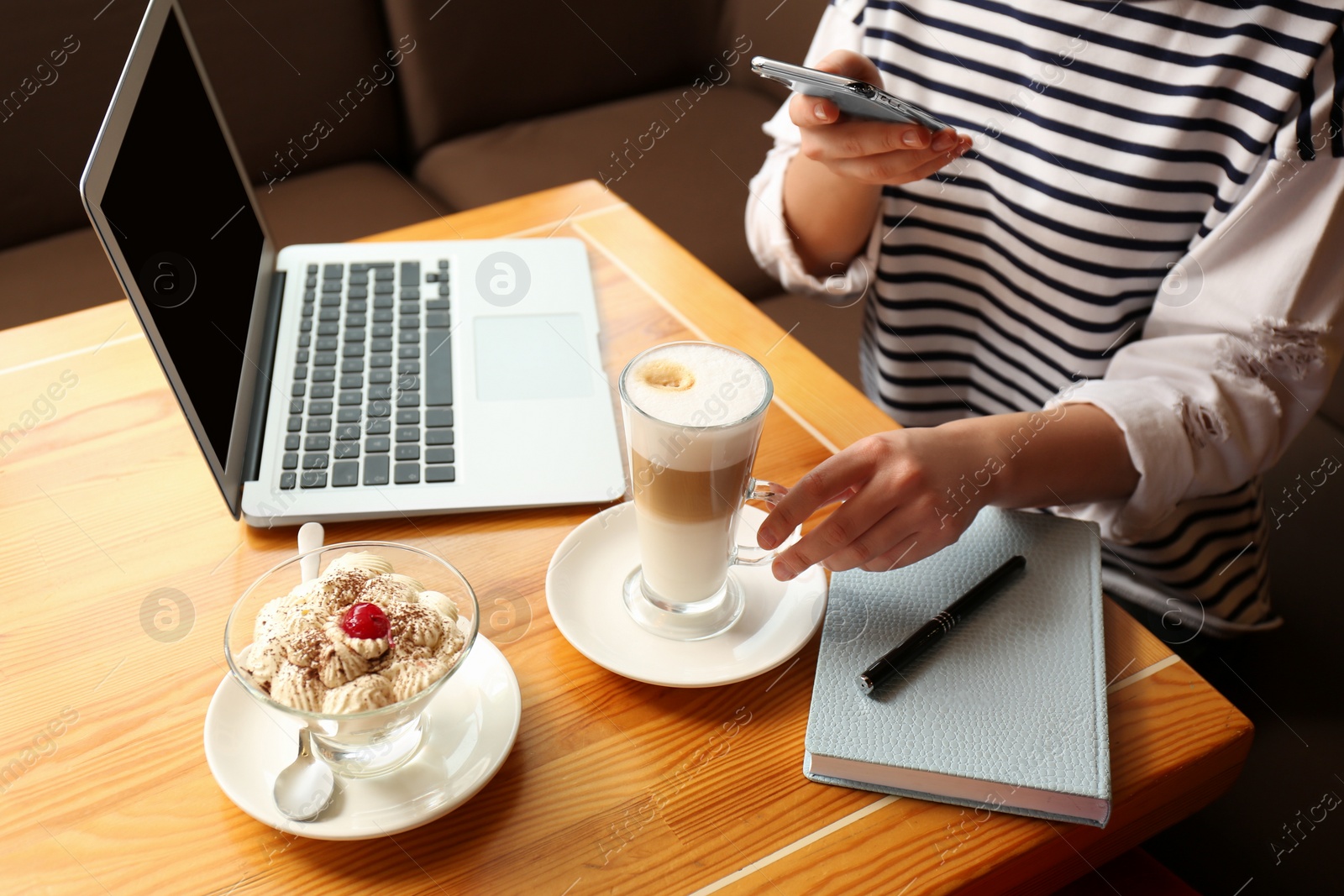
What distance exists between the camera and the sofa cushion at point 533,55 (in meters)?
2.00

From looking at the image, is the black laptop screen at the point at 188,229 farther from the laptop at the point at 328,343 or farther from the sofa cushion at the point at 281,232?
the sofa cushion at the point at 281,232

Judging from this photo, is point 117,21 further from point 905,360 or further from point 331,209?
point 905,360

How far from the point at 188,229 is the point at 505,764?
50 centimetres

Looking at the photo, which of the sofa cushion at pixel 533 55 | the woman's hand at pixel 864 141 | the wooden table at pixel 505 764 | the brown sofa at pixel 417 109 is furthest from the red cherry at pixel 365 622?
the sofa cushion at pixel 533 55

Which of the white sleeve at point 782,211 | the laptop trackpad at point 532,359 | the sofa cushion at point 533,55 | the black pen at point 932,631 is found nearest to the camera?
the black pen at point 932,631

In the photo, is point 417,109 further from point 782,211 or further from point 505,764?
point 505,764

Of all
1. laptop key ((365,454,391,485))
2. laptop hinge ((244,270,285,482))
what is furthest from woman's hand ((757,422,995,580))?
laptop hinge ((244,270,285,482))

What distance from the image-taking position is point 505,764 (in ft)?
2.01

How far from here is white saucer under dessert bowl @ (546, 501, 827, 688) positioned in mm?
660

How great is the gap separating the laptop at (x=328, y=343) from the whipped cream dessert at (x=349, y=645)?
0.19m

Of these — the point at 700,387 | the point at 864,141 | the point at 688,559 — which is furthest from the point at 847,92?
the point at 688,559

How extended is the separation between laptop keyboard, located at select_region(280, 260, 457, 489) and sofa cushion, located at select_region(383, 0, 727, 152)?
1171 mm

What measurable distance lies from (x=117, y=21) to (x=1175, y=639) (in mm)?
1909

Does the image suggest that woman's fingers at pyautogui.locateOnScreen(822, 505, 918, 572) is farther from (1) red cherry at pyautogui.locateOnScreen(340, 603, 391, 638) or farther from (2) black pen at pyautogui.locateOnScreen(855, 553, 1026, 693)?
(1) red cherry at pyautogui.locateOnScreen(340, 603, 391, 638)
